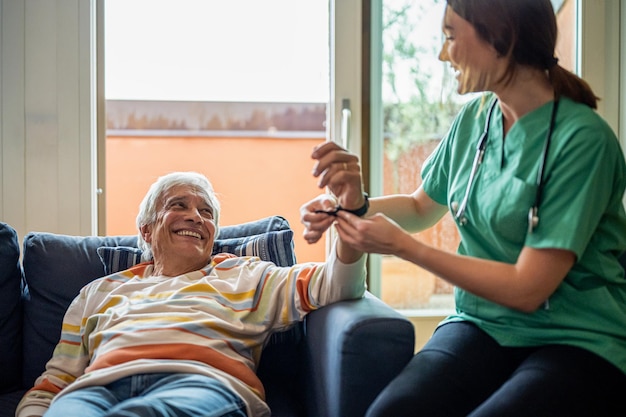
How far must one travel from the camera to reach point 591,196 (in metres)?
1.40

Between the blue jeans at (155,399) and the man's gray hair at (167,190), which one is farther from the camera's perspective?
the man's gray hair at (167,190)

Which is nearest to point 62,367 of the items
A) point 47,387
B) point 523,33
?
point 47,387

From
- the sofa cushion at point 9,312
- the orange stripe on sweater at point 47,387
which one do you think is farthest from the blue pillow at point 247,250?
the orange stripe on sweater at point 47,387

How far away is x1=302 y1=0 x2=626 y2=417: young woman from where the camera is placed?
139cm

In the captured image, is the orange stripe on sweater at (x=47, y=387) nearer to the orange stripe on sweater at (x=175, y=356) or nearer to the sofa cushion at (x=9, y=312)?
the orange stripe on sweater at (x=175, y=356)

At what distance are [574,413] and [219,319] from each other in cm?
85

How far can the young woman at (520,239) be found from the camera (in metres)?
1.39

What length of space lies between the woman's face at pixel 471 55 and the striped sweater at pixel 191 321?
50 centimetres

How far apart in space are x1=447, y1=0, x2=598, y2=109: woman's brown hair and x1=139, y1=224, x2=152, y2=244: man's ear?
1.03 meters

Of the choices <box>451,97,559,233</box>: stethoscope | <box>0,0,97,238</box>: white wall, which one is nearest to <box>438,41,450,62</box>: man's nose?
<box>451,97,559,233</box>: stethoscope

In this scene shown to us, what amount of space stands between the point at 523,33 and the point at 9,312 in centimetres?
155

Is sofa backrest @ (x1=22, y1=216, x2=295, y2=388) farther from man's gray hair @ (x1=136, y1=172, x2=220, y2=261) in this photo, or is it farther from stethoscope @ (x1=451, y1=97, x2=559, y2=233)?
stethoscope @ (x1=451, y1=97, x2=559, y2=233)

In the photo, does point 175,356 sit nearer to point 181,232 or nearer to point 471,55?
point 181,232

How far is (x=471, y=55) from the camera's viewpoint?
1547mm
